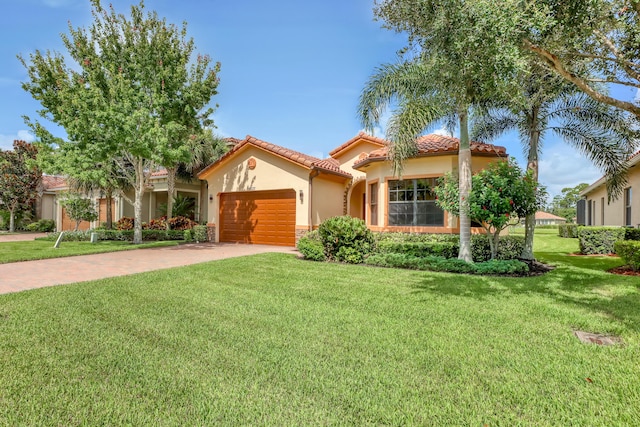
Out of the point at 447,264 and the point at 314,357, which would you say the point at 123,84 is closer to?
the point at 447,264

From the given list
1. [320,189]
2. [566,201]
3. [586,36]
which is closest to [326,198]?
[320,189]

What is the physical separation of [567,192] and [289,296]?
351 ft

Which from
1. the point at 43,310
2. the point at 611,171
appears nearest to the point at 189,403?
the point at 43,310

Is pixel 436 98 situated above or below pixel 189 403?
above

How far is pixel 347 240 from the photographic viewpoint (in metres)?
11.0

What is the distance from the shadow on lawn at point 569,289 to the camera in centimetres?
578

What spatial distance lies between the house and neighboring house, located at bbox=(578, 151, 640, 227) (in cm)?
630

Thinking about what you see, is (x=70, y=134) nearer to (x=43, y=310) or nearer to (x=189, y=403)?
(x=43, y=310)

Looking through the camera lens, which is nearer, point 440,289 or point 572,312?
point 572,312

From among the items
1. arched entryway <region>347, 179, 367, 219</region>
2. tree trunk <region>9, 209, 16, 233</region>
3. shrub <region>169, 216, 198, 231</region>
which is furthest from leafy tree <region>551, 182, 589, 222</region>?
tree trunk <region>9, 209, 16, 233</region>

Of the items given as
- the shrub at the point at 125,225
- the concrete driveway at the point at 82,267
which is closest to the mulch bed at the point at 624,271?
the concrete driveway at the point at 82,267

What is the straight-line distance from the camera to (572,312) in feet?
17.8

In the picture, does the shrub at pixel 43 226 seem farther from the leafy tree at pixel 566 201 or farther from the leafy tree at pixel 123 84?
the leafy tree at pixel 566 201

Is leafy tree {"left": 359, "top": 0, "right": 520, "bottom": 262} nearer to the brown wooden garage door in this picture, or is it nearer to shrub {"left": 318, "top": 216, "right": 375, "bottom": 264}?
shrub {"left": 318, "top": 216, "right": 375, "bottom": 264}
